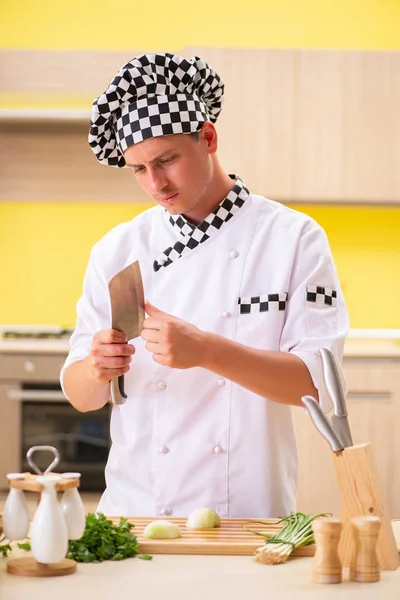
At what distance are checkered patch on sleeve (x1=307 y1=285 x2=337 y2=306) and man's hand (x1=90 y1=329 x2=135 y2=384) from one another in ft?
1.19

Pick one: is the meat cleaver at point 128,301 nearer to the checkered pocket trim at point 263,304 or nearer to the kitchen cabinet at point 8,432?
the checkered pocket trim at point 263,304

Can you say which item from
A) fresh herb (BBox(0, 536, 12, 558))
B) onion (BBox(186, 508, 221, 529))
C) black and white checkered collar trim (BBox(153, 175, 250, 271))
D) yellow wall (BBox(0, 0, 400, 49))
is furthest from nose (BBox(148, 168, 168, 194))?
yellow wall (BBox(0, 0, 400, 49))

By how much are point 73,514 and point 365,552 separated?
415mm

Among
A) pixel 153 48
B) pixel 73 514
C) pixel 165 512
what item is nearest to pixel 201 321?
pixel 165 512

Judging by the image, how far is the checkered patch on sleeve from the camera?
1688 millimetres

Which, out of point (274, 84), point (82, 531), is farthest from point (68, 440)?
point (82, 531)

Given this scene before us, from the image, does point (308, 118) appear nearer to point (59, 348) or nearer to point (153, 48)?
point (153, 48)

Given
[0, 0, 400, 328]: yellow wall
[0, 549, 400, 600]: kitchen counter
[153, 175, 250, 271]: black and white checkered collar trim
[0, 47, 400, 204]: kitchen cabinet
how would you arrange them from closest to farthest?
[0, 549, 400, 600]: kitchen counter, [153, 175, 250, 271]: black and white checkered collar trim, [0, 47, 400, 204]: kitchen cabinet, [0, 0, 400, 328]: yellow wall

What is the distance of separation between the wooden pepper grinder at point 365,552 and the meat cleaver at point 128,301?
21.8 inches

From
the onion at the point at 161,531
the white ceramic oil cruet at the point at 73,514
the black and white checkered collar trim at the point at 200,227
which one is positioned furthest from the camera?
the black and white checkered collar trim at the point at 200,227

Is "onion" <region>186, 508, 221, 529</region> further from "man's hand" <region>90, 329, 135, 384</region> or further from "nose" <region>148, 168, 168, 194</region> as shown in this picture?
"nose" <region>148, 168, 168, 194</region>

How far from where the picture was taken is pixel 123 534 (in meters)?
1.33

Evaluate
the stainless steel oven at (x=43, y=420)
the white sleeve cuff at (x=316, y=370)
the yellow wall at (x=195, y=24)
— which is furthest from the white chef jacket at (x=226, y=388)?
the yellow wall at (x=195, y=24)

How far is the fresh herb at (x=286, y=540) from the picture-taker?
4.21ft
